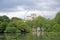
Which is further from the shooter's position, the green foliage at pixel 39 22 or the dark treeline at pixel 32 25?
the green foliage at pixel 39 22

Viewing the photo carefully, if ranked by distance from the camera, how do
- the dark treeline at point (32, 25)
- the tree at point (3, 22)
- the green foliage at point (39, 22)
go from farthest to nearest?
the tree at point (3, 22), the green foliage at point (39, 22), the dark treeline at point (32, 25)

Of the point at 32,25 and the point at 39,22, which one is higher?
the point at 39,22

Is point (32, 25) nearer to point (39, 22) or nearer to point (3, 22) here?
point (39, 22)

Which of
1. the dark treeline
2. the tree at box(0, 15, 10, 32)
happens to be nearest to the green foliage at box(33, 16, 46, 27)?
the dark treeline

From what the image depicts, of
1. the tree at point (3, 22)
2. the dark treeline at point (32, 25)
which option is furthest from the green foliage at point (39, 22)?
the tree at point (3, 22)

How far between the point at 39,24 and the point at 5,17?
17.4m

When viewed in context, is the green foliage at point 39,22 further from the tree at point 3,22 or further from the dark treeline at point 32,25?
the tree at point 3,22

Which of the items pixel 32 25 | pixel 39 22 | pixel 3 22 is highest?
pixel 3 22

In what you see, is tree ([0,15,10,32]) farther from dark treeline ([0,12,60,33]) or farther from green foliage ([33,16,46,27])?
A: green foliage ([33,16,46,27])

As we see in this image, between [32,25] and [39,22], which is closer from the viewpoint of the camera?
[39,22]

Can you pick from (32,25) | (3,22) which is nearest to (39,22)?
(32,25)

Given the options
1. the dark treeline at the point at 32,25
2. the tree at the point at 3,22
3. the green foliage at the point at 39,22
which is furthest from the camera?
the tree at the point at 3,22

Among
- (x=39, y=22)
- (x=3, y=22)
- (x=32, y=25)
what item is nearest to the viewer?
(x=39, y=22)

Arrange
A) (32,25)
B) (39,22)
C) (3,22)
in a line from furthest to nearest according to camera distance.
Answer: (32,25) → (3,22) → (39,22)
